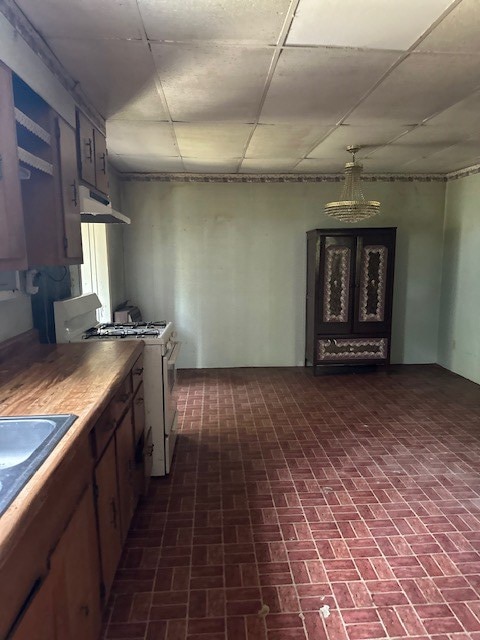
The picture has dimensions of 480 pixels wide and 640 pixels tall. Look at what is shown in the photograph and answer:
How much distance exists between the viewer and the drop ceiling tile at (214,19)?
155cm

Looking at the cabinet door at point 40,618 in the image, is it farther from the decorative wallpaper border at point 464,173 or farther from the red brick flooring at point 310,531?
the decorative wallpaper border at point 464,173

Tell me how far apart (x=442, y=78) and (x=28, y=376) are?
8.72 feet

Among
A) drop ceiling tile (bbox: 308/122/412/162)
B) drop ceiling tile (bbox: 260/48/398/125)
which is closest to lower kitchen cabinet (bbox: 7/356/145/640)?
drop ceiling tile (bbox: 260/48/398/125)

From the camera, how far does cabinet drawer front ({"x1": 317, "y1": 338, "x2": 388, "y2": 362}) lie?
4703mm

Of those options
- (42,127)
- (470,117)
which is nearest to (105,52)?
(42,127)

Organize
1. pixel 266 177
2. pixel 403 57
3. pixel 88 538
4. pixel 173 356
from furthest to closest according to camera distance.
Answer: pixel 266 177 → pixel 173 356 → pixel 403 57 → pixel 88 538

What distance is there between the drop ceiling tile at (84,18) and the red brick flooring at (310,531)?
A: 243 centimetres

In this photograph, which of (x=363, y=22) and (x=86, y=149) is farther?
(x=86, y=149)

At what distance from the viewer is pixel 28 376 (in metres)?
1.73

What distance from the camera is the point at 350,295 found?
182 inches

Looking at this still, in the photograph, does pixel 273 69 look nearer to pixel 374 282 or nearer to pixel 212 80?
pixel 212 80

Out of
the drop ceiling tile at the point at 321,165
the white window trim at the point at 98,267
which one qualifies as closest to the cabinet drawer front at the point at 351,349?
the drop ceiling tile at the point at 321,165

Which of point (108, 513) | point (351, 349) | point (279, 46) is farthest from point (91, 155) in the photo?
point (351, 349)

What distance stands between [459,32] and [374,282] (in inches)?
120
